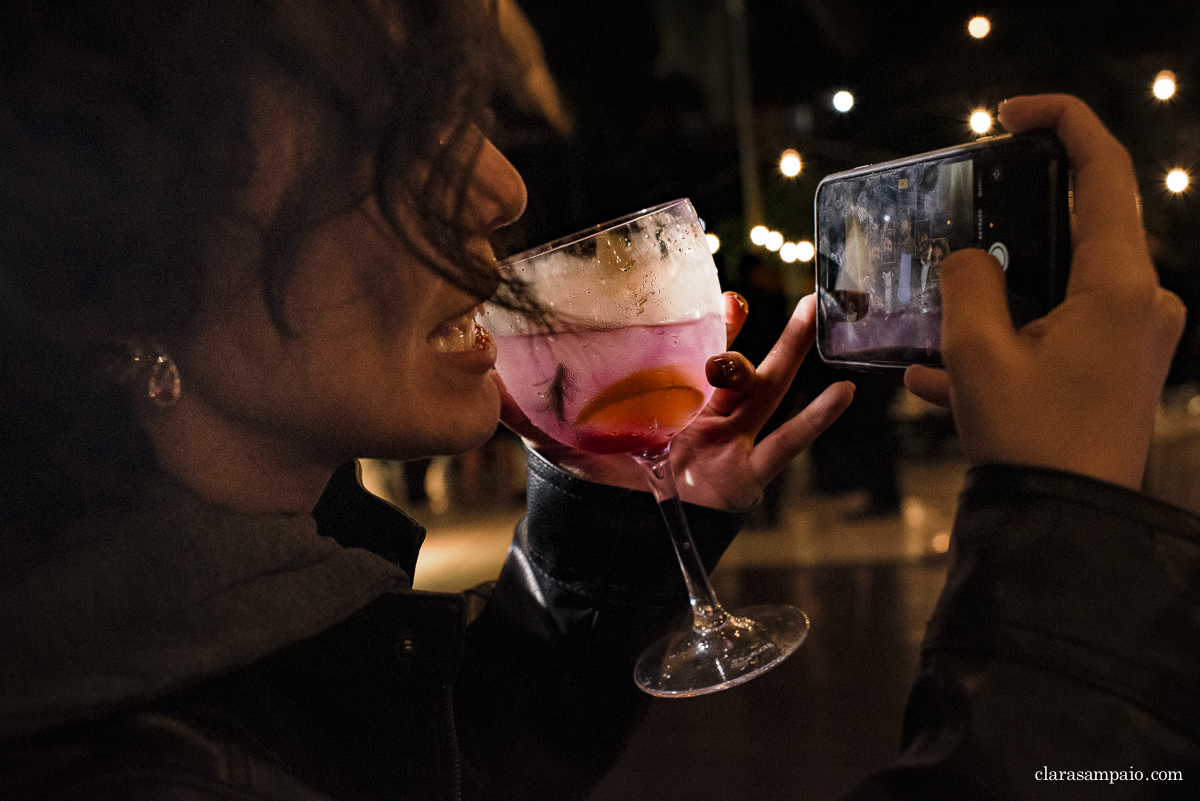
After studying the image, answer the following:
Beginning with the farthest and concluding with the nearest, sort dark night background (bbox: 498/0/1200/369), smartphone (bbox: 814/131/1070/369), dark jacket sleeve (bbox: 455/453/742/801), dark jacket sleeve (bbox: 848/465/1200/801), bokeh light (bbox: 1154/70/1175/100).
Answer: dark night background (bbox: 498/0/1200/369)
bokeh light (bbox: 1154/70/1175/100)
dark jacket sleeve (bbox: 455/453/742/801)
smartphone (bbox: 814/131/1070/369)
dark jacket sleeve (bbox: 848/465/1200/801)

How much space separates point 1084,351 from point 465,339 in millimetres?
524

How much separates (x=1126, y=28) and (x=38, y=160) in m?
4.86

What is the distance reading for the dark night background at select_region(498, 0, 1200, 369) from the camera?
3.89 meters

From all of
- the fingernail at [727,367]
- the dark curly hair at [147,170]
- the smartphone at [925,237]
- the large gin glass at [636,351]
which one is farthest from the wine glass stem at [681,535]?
the dark curly hair at [147,170]

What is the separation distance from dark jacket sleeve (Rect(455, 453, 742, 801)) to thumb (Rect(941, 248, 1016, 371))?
1.52ft

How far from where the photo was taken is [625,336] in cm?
82

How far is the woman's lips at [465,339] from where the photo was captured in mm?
765

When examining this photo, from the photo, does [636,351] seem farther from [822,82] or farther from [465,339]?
[822,82]

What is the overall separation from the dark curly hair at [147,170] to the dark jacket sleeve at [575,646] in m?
0.43

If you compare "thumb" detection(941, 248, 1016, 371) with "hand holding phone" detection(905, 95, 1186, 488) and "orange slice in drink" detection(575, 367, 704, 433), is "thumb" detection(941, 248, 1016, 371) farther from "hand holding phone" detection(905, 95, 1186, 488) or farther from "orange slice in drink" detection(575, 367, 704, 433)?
"orange slice in drink" detection(575, 367, 704, 433)

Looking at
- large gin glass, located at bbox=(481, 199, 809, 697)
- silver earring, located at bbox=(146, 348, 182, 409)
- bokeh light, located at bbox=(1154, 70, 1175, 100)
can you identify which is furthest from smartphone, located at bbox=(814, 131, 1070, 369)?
bokeh light, located at bbox=(1154, 70, 1175, 100)

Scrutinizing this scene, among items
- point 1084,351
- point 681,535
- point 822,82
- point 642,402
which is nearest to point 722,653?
point 681,535

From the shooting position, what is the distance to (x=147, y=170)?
0.65 metres

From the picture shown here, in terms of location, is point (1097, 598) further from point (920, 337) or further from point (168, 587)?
point (168, 587)
